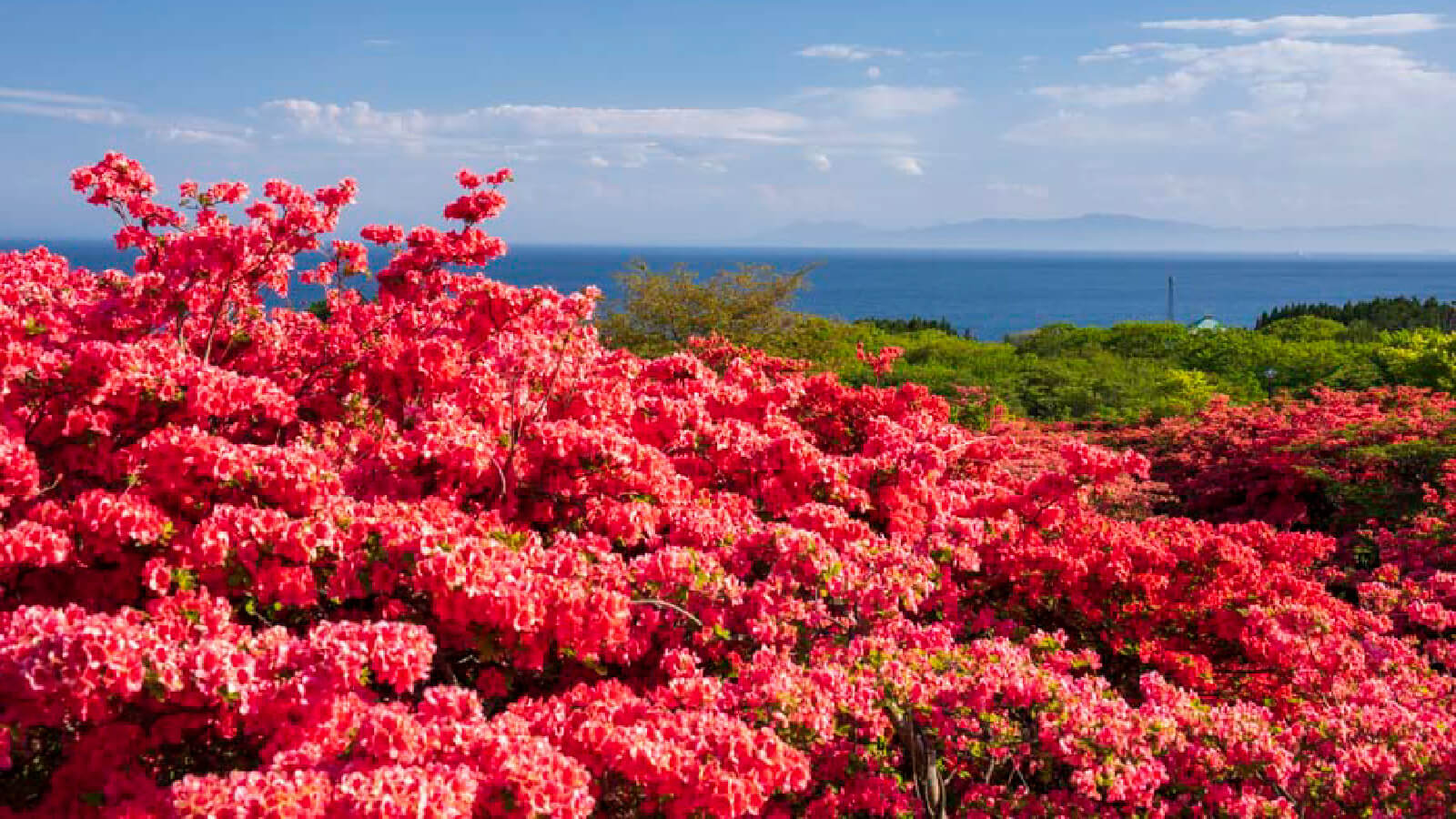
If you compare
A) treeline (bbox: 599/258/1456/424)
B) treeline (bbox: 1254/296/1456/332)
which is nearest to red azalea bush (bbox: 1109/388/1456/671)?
treeline (bbox: 599/258/1456/424)

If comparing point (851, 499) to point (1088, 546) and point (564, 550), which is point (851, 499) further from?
point (564, 550)

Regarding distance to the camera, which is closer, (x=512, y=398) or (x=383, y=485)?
(x=383, y=485)

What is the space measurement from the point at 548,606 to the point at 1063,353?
28.0 m

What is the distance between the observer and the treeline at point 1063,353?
22594 mm

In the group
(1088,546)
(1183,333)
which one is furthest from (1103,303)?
(1088,546)

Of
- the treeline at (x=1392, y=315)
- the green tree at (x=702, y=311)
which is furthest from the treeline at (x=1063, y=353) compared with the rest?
the treeline at (x=1392, y=315)

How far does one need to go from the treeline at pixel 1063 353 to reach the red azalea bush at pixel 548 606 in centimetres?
1386

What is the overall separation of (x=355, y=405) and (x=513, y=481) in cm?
126

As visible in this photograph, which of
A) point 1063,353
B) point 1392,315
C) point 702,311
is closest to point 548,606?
point 702,311

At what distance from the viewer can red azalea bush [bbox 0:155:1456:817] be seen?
3.56 m

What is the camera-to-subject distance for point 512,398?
20.6 ft

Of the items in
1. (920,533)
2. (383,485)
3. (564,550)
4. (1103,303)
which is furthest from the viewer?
(1103,303)

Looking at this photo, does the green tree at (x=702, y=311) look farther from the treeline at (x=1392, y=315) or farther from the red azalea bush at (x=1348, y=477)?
the treeline at (x=1392, y=315)

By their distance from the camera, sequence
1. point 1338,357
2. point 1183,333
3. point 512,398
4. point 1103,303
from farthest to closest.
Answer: point 1103,303 → point 1183,333 → point 1338,357 → point 512,398
